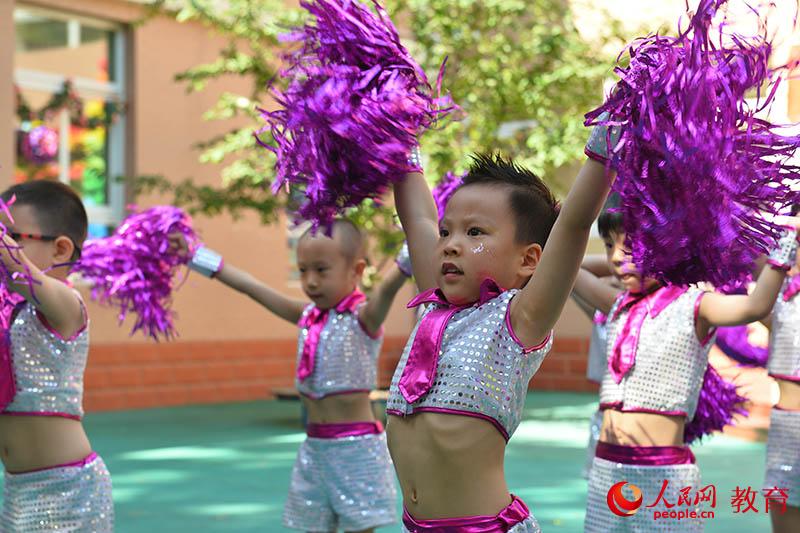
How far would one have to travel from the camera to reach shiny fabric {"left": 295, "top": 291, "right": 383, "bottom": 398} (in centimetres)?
406

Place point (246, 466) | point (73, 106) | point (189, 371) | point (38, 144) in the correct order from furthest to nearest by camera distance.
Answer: point (189, 371) < point (73, 106) < point (38, 144) < point (246, 466)

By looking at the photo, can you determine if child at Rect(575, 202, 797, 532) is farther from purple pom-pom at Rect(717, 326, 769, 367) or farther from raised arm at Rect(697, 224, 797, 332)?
purple pom-pom at Rect(717, 326, 769, 367)

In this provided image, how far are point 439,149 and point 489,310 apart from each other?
229 inches

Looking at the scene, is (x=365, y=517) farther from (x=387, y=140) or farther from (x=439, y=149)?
(x=439, y=149)

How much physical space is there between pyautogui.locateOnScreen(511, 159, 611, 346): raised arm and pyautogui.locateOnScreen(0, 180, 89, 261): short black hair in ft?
5.14

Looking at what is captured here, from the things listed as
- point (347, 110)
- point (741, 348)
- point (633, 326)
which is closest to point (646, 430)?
point (633, 326)

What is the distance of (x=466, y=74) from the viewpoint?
8781 mm

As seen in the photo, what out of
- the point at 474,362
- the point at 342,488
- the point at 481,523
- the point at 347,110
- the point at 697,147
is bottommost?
the point at 342,488

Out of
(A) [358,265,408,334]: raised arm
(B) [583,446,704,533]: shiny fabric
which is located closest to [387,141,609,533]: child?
(B) [583,446,704,533]: shiny fabric

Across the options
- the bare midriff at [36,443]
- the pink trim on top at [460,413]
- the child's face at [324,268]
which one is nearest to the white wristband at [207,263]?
the child's face at [324,268]

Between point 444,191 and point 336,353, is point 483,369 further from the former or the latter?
point 336,353

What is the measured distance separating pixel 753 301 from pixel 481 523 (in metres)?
1.41

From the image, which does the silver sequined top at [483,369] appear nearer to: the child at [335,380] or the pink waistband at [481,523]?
the pink waistband at [481,523]

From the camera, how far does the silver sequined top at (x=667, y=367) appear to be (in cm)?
325
